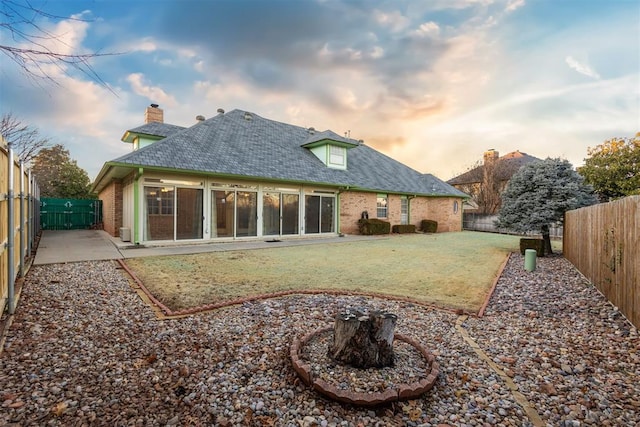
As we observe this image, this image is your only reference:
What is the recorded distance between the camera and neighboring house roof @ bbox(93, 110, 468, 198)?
37.3 feet

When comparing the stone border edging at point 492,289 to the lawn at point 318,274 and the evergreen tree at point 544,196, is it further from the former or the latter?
the evergreen tree at point 544,196

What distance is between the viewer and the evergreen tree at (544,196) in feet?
32.4

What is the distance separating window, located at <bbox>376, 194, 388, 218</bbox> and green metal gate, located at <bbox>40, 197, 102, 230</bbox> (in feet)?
58.1

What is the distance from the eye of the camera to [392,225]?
1912 cm

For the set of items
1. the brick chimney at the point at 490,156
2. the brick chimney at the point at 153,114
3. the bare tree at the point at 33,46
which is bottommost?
the bare tree at the point at 33,46

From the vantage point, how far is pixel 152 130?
1652 cm

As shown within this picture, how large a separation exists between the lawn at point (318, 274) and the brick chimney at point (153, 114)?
1345 centimetres

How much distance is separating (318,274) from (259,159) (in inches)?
340

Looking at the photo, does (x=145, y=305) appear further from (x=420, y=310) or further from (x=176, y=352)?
(x=420, y=310)

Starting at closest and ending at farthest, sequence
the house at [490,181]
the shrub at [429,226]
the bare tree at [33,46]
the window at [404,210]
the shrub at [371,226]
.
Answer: the bare tree at [33,46] → the shrub at [371,226] → the window at [404,210] → the shrub at [429,226] → the house at [490,181]

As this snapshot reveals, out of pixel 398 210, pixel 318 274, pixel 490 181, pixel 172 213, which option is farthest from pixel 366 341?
pixel 490 181

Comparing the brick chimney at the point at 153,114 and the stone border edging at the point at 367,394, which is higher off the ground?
the brick chimney at the point at 153,114

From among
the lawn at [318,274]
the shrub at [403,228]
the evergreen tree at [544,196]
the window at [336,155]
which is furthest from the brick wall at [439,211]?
the lawn at [318,274]

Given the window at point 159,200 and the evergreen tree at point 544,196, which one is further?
the window at point 159,200
